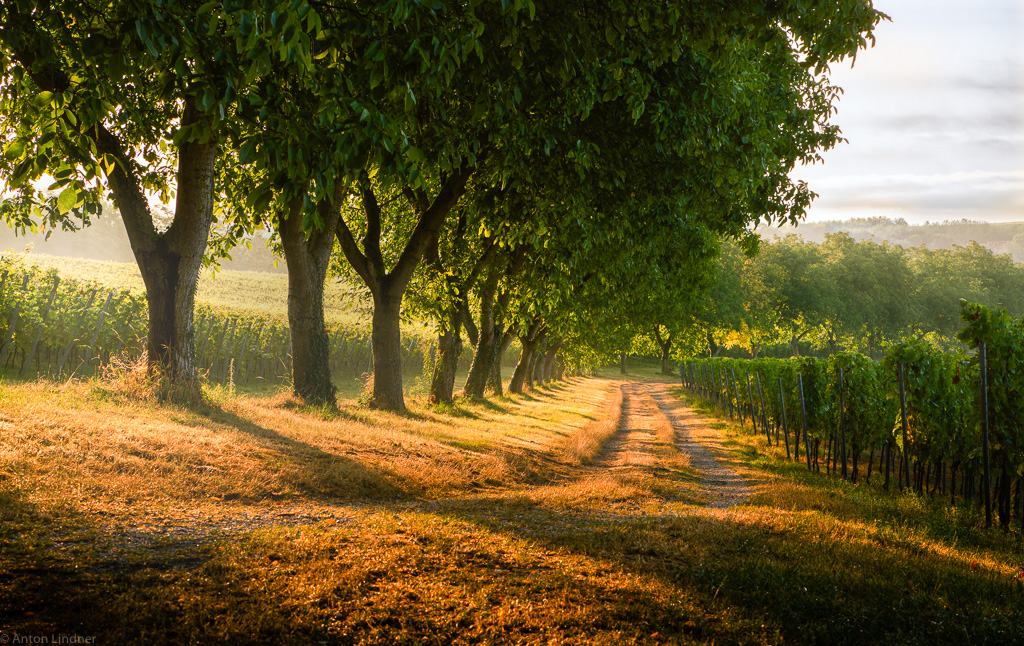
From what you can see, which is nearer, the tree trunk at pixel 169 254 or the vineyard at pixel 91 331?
the tree trunk at pixel 169 254

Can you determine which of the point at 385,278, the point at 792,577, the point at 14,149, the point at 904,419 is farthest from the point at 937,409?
the point at 14,149

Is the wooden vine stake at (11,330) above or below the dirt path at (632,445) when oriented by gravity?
above

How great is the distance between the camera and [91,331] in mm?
20891

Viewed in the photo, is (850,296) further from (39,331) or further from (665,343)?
(39,331)

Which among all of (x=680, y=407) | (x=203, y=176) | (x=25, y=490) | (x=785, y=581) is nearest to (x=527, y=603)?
(x=785, y=581)

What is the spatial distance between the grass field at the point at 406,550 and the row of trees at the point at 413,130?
7.98ft

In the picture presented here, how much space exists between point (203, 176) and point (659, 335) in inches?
2099

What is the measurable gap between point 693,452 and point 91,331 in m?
21.2

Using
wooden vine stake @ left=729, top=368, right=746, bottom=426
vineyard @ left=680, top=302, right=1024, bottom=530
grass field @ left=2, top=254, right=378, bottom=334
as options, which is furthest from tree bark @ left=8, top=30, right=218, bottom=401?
grass field @ left=2, top=254, right=378, bottom=334

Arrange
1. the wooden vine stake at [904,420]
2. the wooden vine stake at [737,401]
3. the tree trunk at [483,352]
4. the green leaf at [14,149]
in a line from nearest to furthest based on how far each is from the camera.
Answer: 1. the green leaf at [14,149]
2. the wooden vine stake at [904,420]
3. the tree trunk at [483,352]
4. the wooden vine stake at [737,401]

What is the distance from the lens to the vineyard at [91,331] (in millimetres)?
17875

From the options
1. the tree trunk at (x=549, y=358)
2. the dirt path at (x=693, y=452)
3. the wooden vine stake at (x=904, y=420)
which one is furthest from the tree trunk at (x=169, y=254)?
the tree trunk at (x=549, y=358)

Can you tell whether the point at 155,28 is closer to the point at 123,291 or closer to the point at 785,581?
the point at 785,581

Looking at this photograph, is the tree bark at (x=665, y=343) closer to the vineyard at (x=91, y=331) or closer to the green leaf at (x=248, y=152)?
the vineyard at (x=91, y=331)
